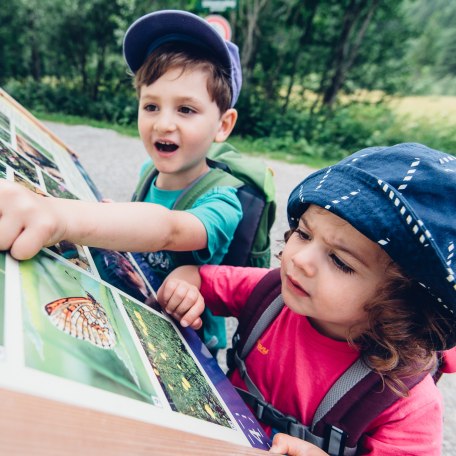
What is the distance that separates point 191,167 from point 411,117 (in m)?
7.78

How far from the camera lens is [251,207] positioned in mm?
1135

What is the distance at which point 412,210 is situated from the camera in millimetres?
617

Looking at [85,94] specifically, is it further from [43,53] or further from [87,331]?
[87,331]

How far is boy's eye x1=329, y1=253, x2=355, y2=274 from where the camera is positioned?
Result: 28.3 inches

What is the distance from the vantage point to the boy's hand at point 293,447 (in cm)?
67

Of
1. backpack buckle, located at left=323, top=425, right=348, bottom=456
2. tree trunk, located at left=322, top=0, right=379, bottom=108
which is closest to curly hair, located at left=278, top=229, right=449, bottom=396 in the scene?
backpack buckle, located at left=323, top=425, right=348, bottom=456

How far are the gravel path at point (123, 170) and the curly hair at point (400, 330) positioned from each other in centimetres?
90

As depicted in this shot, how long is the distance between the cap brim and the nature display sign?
469 mm

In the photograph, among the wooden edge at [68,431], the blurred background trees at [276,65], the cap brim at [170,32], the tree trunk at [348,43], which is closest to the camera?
the wooden edge at [68,431]

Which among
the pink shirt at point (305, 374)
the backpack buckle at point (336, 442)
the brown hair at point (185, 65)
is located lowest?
the backpack buckle at point (336, 442)

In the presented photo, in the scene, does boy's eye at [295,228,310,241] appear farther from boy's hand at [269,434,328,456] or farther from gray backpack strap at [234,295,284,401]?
boy's hand at [269,434,328,456]

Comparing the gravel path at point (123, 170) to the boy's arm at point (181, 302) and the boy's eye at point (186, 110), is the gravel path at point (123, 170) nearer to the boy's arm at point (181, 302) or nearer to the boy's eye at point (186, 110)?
the boy's eye at point (186, 110)

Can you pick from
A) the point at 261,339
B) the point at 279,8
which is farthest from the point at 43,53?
the point at 261,339

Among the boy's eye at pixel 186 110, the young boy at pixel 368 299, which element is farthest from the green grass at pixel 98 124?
the young boy at pixel 368 299
